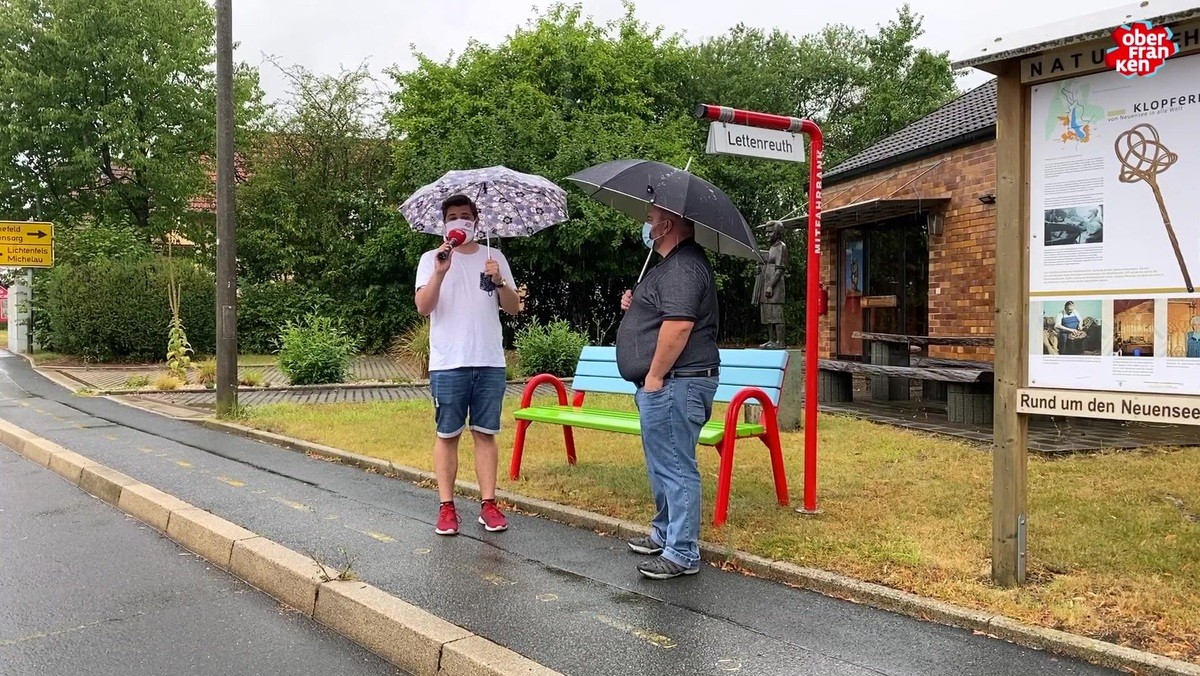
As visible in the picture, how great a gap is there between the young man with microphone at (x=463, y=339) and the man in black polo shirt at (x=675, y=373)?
3.35 ft

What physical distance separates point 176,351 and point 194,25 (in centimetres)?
2048

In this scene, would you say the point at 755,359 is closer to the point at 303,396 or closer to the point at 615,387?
the point at 615,387

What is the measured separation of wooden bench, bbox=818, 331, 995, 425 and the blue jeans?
5.82 metres

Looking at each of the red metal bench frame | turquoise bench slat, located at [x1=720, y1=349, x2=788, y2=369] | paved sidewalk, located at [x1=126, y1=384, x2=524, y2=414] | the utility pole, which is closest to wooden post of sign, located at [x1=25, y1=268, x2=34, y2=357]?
paved sidewalk, located at [x1=126, y1=384, x2=524, y2=414]

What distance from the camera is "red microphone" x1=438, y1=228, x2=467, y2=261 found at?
4.95 m

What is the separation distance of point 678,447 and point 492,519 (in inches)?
61.5

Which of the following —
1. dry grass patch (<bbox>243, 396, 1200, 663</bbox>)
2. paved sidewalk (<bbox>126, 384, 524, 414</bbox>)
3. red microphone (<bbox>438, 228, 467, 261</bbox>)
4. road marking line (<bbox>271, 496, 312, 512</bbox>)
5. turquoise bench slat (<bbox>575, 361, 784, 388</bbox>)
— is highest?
red microphone (<bbox>438, 228, 467, 261</bbox>)

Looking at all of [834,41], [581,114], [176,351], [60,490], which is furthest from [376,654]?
[834,41]

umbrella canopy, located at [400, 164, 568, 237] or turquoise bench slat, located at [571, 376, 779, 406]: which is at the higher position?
umbrella canopy, located at [400, 164, 568, 237]

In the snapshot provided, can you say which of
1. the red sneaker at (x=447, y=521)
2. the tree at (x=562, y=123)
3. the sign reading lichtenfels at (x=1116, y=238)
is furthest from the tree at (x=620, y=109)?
the sign reading lichtenfels at (x=1116, y=238)

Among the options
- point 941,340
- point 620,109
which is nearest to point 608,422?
point 941,340

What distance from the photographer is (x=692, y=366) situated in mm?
4484

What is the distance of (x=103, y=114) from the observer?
28203 mm

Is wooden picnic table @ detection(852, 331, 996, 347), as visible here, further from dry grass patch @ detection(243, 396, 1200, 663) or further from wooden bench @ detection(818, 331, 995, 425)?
dry grass patch @ detection(243, 396, 1200, 663)
